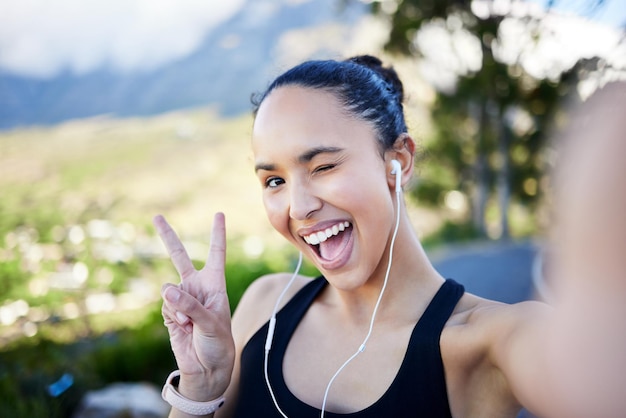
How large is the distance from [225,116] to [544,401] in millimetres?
18401

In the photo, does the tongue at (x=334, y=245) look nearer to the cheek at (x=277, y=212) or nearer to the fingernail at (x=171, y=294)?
the cheek at (x=277, y=212)

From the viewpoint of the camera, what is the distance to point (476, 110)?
1367 centimetres

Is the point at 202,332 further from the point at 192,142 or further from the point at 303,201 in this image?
the point at 192,142

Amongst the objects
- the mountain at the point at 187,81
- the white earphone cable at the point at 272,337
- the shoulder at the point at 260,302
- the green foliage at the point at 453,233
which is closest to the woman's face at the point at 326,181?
the white earphone cable at the point at 272,337

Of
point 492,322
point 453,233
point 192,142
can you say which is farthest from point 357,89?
point 192,142

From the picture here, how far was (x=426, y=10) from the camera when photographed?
35.7 ft

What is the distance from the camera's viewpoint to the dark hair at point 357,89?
4.73 ft

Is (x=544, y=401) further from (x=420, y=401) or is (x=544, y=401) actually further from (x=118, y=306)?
(x=118, y=306)

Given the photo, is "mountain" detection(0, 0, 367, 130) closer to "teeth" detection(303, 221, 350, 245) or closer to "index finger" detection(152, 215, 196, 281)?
"index finger" detection(152, 215, 196, 281)

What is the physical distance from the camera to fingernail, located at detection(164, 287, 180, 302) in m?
1.33

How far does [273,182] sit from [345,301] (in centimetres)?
40

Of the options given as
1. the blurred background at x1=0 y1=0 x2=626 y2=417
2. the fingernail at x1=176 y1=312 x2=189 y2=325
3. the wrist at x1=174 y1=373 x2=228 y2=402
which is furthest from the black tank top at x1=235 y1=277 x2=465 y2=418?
the blurred background at x1=0 y1=0 x2=626 y2=417

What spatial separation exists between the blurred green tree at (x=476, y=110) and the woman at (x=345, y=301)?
26.9ft

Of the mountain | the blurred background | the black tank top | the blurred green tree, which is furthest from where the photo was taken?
the mountain
